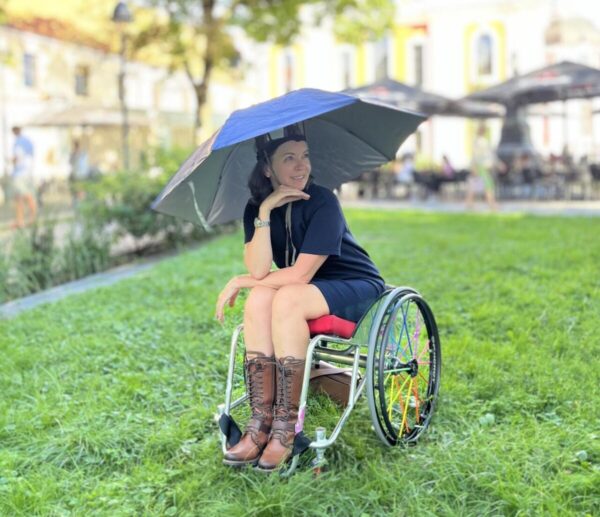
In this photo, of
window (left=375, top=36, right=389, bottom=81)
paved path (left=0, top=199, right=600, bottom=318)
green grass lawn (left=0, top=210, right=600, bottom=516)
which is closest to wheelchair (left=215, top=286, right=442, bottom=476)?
green grass lawn (left=0, top=210, right=600, bottom=516)

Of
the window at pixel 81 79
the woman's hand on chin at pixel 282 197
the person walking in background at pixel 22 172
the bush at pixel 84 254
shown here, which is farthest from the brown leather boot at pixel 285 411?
the window at pixel 81 79

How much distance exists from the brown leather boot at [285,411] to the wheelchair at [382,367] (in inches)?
1.7

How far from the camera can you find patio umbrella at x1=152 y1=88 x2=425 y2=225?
321cm

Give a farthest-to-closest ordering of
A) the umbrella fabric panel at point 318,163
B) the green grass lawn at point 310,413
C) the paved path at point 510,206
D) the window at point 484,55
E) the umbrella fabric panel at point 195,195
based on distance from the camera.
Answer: the window at point 484,55
the paved path at point 510,206
the umbrella fabric panel at point 318,163
the umbrella fabric panel at point 195,195
the green grass lawn at point 310,413

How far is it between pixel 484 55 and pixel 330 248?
1401 inches

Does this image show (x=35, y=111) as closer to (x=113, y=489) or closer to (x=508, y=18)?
(x=508, y=18)

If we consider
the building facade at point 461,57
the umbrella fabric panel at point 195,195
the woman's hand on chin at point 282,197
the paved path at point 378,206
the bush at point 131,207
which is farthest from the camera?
the building facade at point 461,57

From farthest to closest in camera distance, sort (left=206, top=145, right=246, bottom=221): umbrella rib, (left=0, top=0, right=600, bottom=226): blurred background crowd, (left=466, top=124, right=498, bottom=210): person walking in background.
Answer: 1. (left=0, top=0, right=600, bottom=226): blurred background crowd
2. (left=466, top=124, right=498, bottom=210): person walking in background
3. (left=206, top=145, right=246, bottom=221): umbrella rib

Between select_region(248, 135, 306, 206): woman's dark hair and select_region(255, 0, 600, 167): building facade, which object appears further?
select_region(255, 0, 600, 167): building facade

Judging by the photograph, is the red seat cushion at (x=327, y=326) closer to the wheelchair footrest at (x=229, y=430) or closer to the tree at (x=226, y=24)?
the wheelchair footrest at (x=229, y=430)

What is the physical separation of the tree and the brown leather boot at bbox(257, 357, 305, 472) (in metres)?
17.2

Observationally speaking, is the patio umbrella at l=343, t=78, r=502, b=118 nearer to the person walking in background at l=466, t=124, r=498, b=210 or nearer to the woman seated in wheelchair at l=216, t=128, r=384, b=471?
the person walking in background at l=466, t=124, r=498, b=210

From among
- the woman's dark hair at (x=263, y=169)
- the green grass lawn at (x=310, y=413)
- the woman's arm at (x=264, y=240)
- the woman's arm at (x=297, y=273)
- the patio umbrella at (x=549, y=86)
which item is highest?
the patio umbrella at (x=549, y=86)

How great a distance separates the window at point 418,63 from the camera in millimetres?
37812
